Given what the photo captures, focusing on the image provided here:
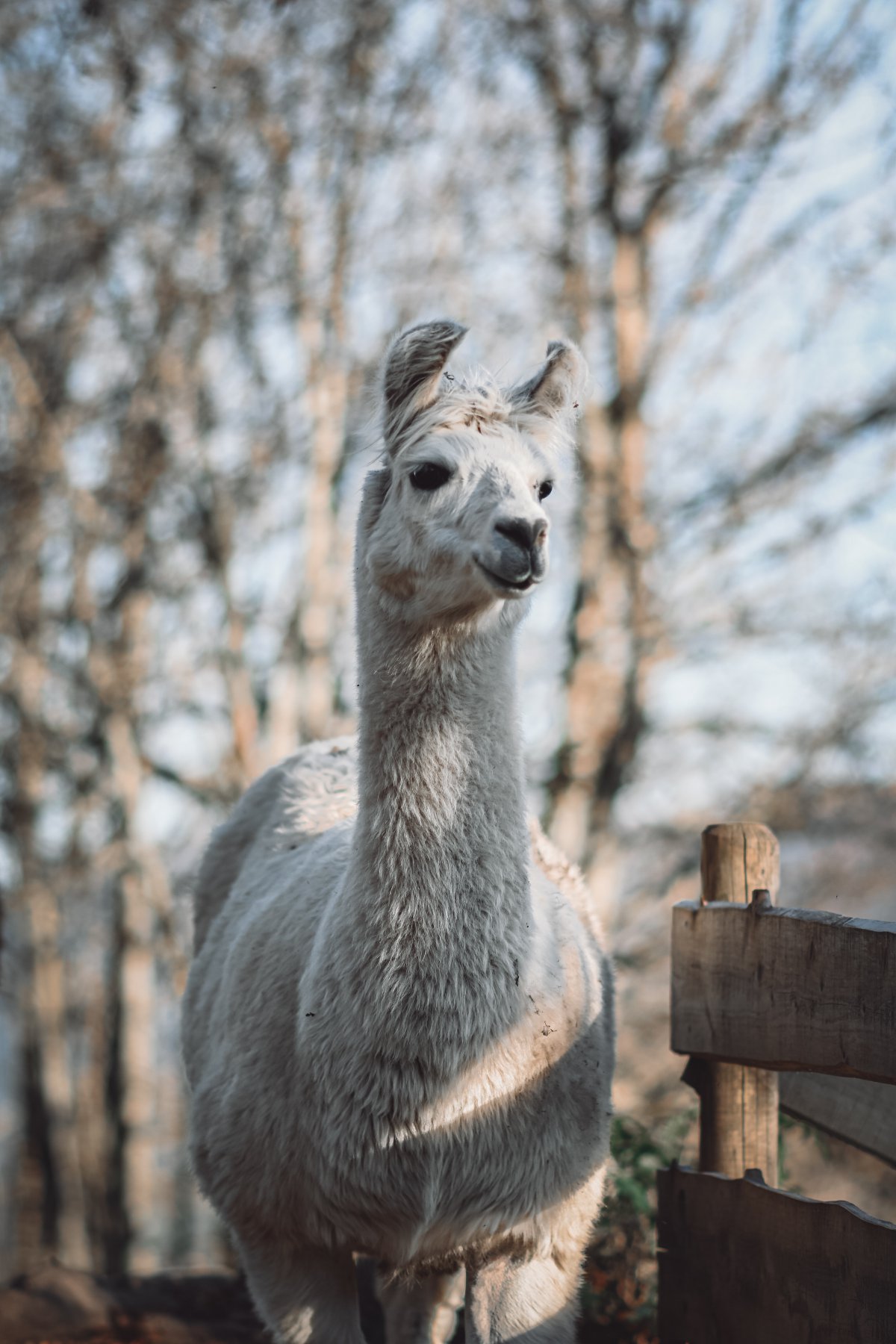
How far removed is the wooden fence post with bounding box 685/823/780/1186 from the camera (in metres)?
2.93

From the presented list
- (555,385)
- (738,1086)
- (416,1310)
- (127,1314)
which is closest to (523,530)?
(555,385)

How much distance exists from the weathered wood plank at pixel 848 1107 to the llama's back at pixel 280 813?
1585 millimetres

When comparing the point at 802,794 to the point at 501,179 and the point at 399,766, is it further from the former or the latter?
the point at 399,766

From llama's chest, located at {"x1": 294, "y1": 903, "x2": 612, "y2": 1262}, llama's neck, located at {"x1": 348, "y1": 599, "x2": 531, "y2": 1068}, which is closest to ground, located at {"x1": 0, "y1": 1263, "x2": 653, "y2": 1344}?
llama's chest, located at {"x1": 294, "y1": 903, "x2": 612, "y2": 1262}

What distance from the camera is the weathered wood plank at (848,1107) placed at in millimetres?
2672

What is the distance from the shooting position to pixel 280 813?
413 cm

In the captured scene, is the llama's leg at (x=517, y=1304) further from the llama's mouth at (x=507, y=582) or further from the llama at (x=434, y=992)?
the llama's mouth at (x=507, y=582)

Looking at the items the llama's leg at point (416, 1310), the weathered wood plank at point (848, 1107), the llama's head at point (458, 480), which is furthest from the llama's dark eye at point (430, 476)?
the llama's leg at point (416, 1310)

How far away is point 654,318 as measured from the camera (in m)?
8.88

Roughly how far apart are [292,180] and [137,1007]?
256 inches

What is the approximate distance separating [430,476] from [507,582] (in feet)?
1.27

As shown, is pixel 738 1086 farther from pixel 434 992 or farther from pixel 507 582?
pixel 507 582

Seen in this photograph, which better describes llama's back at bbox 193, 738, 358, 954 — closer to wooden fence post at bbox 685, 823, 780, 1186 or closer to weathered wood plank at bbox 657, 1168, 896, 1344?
wooden fence post at bbox 685, 823, 780, 1186

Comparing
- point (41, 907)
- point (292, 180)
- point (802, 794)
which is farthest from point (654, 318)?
point (41, 907)
